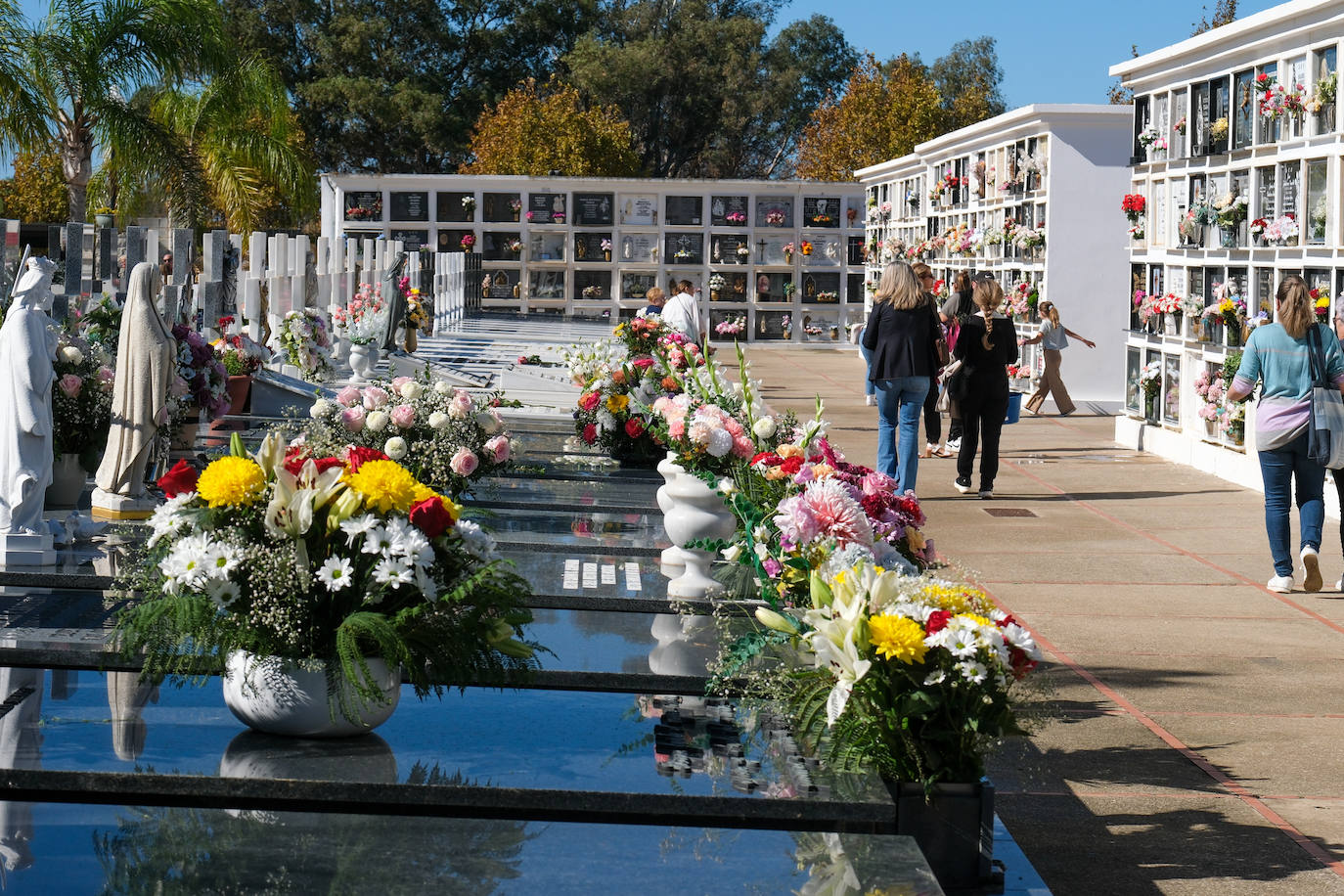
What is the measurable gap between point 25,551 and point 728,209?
25082mm

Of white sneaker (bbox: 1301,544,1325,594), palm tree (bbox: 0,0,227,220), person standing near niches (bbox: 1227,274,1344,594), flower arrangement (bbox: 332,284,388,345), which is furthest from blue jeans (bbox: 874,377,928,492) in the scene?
palm tree (bbox: 0,0,227,220)

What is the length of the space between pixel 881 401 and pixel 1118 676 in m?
3.71

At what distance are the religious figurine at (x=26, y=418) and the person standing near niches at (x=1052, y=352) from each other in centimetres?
1261

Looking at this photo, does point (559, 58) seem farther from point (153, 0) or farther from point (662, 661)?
point (662, 661)

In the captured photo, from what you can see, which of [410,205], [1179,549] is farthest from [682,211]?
[1179,549]

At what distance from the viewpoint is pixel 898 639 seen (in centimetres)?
330

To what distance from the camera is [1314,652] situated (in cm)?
655

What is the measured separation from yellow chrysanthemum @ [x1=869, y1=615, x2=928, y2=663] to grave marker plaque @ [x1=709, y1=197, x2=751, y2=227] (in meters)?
27.0

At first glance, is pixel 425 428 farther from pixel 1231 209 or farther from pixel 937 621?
pixel 1231 209

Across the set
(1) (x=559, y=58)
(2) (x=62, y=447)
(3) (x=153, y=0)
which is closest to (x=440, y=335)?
(3) (x=153, y=0)

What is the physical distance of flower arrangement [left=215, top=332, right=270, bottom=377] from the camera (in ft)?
34.0

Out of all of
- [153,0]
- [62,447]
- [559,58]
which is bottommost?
[62,447]

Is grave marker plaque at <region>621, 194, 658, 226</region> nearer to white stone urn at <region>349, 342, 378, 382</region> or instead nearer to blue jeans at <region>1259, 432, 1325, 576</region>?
white stone urn at <region>349, 342, 378, 382</region>

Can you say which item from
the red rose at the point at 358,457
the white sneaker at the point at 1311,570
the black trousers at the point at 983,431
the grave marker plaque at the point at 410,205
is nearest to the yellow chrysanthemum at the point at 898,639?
the red rose at the point at 358,457
